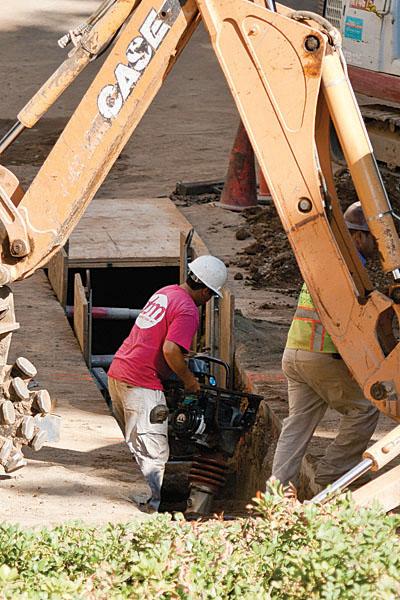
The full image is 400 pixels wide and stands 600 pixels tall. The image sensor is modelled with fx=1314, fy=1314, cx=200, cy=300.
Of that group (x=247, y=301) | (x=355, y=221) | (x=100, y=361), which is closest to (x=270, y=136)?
(x=355, y=221)

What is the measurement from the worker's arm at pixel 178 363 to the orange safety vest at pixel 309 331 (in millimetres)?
967

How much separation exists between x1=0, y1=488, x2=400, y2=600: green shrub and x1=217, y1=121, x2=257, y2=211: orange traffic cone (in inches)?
406

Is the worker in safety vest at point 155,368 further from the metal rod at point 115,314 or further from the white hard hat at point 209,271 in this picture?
the metal rod at point 115,314

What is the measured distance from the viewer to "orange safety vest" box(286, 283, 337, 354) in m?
8.19

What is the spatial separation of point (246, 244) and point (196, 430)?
5684mm

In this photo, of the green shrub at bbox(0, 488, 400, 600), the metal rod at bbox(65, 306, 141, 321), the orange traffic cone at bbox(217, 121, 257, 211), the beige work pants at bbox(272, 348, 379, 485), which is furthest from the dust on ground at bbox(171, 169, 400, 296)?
the green shrub at bbox(0, 488, 400, 600)

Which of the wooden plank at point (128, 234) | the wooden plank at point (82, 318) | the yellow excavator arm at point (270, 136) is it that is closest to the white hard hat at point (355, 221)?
the yellow excavator arm at point (270, 136)

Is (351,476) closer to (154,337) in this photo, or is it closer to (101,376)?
(154,337)

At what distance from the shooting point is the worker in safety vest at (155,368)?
29.8 ft

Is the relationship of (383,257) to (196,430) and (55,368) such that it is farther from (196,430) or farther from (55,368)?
(55,368)

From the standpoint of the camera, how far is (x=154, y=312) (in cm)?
916

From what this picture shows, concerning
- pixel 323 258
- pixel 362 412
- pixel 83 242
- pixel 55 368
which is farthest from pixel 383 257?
pixel 83 242

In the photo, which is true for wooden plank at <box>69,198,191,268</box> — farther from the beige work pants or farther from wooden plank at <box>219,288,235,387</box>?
the beige work pants

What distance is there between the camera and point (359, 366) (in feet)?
24.4
